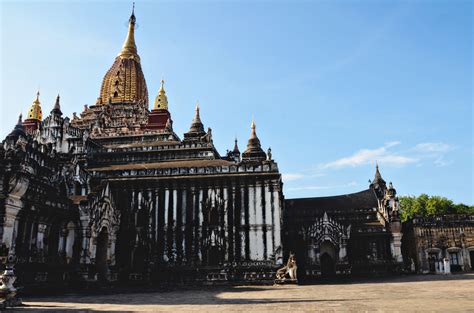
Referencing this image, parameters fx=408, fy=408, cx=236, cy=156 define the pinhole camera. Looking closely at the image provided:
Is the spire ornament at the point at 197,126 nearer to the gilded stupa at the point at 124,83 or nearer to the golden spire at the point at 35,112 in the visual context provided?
the gilded stupa at the point at 124,83

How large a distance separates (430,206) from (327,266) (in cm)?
3768

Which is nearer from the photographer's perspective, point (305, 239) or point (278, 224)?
point (278, 224)

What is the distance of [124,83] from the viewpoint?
59.4 meters

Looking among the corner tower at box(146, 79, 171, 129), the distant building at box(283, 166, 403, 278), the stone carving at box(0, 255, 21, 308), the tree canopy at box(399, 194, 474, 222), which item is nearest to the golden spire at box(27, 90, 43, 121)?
the corner tower at box(146, 79, 171, 129)

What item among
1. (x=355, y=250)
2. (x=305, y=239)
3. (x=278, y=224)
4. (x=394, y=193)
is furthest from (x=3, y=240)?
→ (x=394, y=193)

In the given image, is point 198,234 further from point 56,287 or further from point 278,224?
point 56,287

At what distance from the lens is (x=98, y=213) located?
3050cm

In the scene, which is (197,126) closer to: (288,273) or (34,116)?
(288,273)

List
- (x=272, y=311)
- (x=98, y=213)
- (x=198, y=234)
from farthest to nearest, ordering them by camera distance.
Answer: (x=198, y=234) < (x=98, y=213) < (x=272, y=311)

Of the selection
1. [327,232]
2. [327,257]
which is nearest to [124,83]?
[327,232]

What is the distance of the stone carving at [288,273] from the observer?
29969 mm

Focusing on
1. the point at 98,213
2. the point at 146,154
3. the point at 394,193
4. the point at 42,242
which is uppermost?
the point at 146,154

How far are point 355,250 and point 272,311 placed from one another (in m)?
27.7

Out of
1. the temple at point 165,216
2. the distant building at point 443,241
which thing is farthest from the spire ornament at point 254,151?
the distant building at point 443,241
